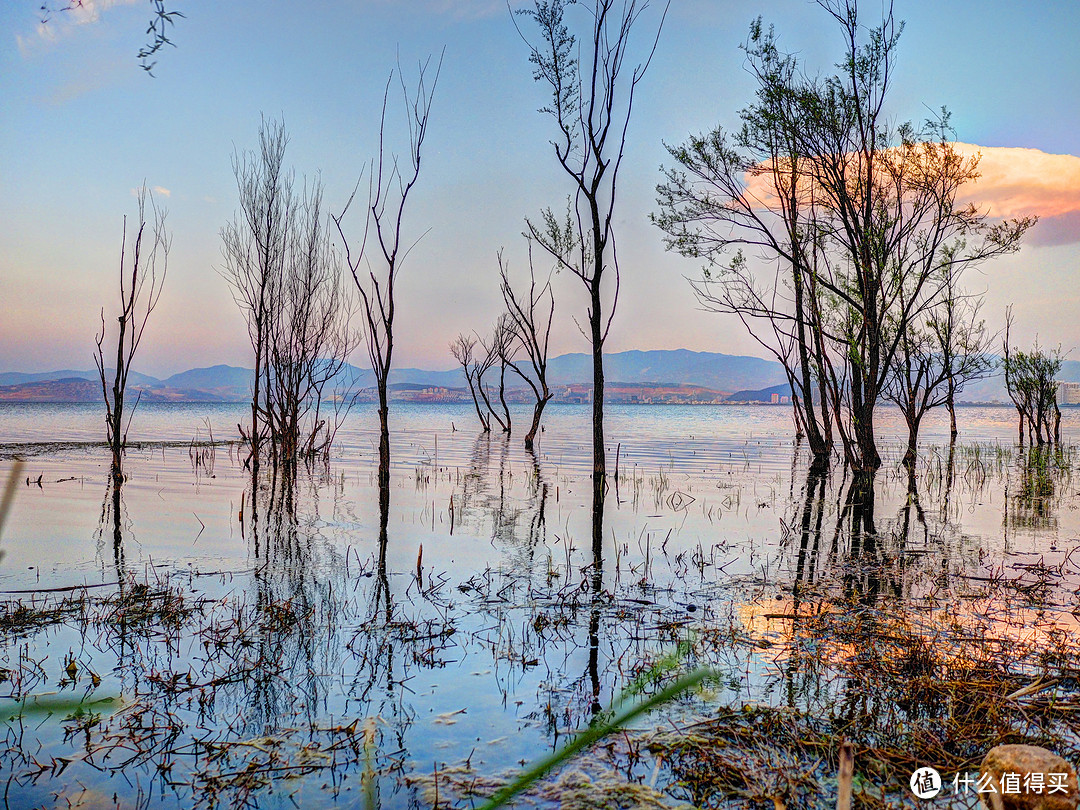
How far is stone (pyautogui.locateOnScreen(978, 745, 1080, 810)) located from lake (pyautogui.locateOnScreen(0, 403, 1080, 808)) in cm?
63

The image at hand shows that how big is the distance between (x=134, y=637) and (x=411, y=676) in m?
2.36

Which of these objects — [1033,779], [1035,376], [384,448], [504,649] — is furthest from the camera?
[1035,376]

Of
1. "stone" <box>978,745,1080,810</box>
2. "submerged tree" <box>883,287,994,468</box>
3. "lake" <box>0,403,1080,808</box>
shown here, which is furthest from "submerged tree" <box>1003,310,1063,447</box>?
"stone" <box>978,745,1080,810</box>

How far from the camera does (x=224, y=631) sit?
215 inches

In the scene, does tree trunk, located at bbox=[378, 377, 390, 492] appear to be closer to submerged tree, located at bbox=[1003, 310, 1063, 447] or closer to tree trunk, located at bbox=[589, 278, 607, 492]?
tree trunk, located at bbox=[589, 278, 607, 492]

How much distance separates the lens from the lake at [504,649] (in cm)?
357

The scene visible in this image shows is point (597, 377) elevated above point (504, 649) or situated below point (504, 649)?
above

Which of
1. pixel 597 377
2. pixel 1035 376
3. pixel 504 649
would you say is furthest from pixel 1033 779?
pixel 1035 376

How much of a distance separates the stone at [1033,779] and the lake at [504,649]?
0.63 m

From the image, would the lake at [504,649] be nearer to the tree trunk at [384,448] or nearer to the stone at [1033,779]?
the stone at [1033,779]

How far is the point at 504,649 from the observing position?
5.39m

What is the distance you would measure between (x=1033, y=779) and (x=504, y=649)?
11.5ft

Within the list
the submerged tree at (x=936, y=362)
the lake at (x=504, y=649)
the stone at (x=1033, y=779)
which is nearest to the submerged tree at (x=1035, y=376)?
the submerged tree at (x=936, y=362)

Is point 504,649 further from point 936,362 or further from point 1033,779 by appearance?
point 936,362
